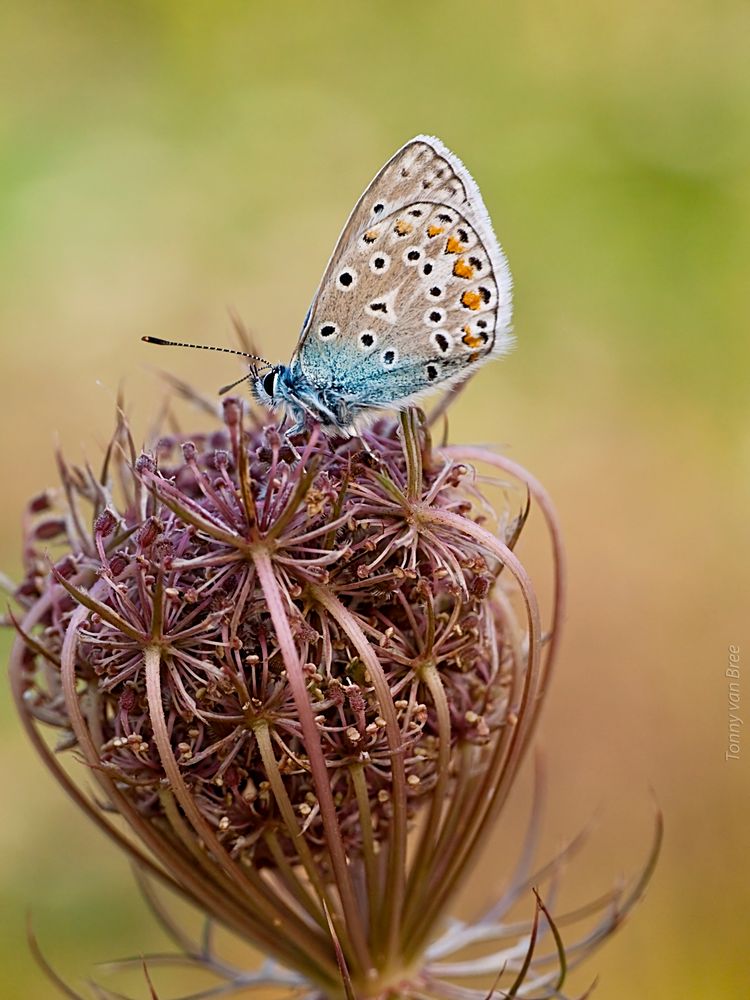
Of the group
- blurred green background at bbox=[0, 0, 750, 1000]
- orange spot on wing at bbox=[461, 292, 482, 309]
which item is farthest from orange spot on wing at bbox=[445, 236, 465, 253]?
blurred green background at bbox=[0, 0, 750, 1000]

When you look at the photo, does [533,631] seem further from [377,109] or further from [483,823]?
[377,109]

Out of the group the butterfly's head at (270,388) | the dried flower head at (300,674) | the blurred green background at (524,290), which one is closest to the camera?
the dried flower head at (300,674)

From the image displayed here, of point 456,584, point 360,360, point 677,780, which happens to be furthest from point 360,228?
point 677,780

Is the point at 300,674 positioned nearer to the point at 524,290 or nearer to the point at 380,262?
the point at 380,262

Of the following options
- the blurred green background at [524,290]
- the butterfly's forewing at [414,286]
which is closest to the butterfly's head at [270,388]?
the butterfly's forewing at [414,286]

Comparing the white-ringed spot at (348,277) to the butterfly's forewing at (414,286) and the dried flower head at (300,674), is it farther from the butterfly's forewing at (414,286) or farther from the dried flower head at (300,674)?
the dried flower head at (300,674)

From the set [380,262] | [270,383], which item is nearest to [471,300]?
[380,262]

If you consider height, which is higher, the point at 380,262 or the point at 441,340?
the point at 380,262
